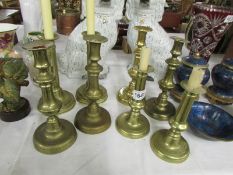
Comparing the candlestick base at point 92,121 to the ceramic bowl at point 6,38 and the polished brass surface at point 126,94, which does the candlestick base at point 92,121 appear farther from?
the ceramic bowl at point 6,38

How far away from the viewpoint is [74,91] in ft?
1.70

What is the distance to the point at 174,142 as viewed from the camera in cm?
37

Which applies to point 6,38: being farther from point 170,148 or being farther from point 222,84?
point 222,84

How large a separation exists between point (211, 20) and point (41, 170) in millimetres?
510

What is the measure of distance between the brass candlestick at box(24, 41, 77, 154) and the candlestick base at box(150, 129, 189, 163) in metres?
0.16

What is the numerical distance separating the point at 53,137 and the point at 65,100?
0.36 feet

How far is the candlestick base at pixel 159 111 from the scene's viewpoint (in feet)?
1.47

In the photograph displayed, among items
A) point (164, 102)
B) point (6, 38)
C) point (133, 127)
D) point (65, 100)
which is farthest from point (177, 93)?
point (6, 38)

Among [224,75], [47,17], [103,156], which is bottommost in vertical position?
[103,156]

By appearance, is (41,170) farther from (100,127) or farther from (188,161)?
(188,161)

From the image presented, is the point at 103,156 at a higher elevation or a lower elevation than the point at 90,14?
lower

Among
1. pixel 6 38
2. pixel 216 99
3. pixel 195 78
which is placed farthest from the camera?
pixel 216 99

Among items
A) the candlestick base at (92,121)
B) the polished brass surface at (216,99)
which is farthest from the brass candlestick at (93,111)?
the polished brass surface at (216,99)

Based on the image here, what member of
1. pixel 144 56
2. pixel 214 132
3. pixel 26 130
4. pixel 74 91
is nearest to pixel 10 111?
pixel 26 130
